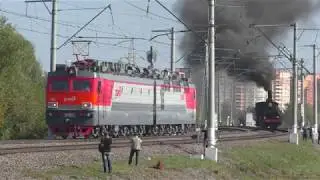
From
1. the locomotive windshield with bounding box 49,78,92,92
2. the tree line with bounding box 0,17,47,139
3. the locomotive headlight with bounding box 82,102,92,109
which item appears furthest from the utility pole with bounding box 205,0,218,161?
the tree line with bounding box 0,17,47,139

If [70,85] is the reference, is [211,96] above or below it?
below

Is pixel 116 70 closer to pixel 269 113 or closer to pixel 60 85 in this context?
pixel 60 85

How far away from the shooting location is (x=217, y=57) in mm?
61531

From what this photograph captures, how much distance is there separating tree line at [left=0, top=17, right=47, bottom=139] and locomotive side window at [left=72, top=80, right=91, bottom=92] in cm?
1315

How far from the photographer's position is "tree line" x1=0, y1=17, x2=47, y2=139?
5394 cm

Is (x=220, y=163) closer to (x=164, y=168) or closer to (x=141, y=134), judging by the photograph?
(x=164, y=168)

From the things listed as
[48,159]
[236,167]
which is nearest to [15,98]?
[236,167]

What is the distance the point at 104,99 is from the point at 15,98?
16.7 m

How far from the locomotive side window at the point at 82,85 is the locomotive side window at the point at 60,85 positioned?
0.49 meters

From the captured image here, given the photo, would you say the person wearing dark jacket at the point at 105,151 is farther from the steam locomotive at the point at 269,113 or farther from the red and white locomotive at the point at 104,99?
the steam locomotive at the point at 269,113

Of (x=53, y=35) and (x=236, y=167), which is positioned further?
(x=53, y=35)

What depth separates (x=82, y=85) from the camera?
3991 centimetres

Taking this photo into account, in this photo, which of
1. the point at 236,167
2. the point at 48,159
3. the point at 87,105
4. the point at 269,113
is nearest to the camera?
the point at 48,159

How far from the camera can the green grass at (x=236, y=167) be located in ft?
77.4
